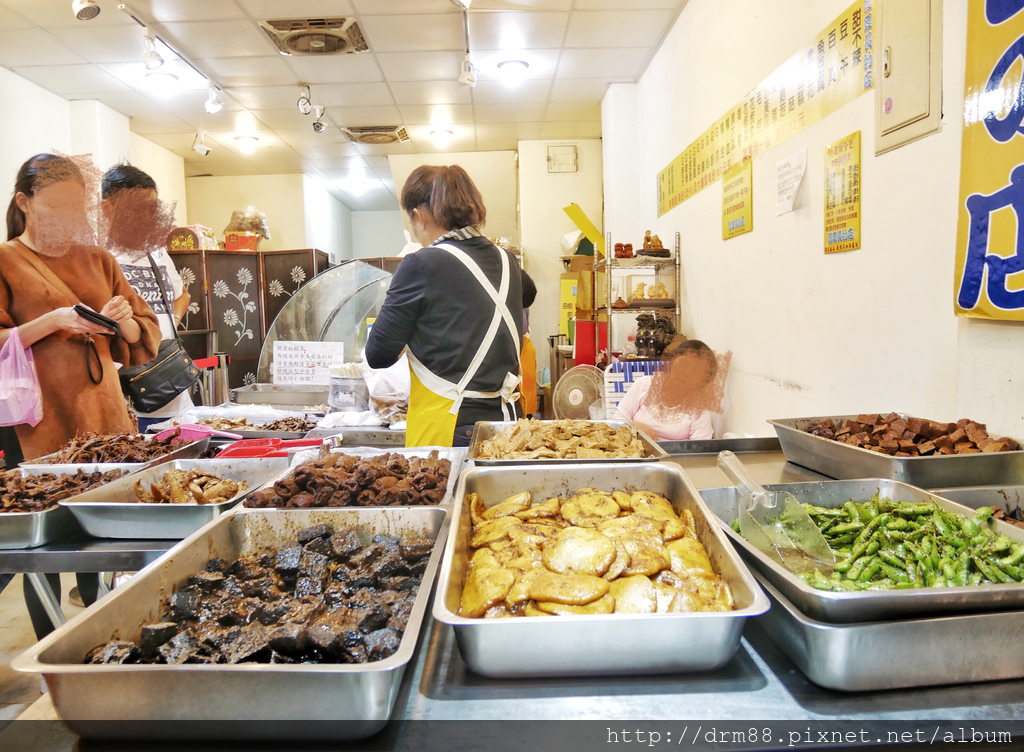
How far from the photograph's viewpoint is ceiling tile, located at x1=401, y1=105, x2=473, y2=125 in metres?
6.20

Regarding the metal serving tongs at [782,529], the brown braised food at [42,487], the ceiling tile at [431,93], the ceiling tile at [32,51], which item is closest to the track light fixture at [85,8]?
the ceiling tile at [32,51]

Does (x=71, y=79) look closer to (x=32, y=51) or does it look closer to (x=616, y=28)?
(x=32, y=51)

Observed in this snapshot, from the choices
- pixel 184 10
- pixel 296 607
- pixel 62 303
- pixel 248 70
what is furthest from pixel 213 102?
pixel 296 607

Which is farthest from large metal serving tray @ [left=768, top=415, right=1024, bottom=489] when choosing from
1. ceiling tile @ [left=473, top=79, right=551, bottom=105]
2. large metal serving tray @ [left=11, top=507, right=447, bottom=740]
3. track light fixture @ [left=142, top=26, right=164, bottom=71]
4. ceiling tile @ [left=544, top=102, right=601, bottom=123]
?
ceiling tile @ [left=544, top=102, right=601, bottom=123]

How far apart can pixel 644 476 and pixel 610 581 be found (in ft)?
1.63

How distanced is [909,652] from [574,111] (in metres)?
6.47

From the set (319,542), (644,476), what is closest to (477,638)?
(319,542)

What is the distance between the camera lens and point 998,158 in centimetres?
154

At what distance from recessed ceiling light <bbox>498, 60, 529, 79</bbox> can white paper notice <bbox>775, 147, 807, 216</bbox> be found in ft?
10.2

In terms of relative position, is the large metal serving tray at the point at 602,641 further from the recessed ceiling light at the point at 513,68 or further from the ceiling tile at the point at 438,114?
the ceiling tile at the point at 438,114

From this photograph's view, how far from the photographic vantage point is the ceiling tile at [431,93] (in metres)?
5.56

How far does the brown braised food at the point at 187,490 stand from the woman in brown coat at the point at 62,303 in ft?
4.58

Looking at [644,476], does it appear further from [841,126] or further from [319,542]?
[841,126]

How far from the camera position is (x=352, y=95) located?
5781mm
